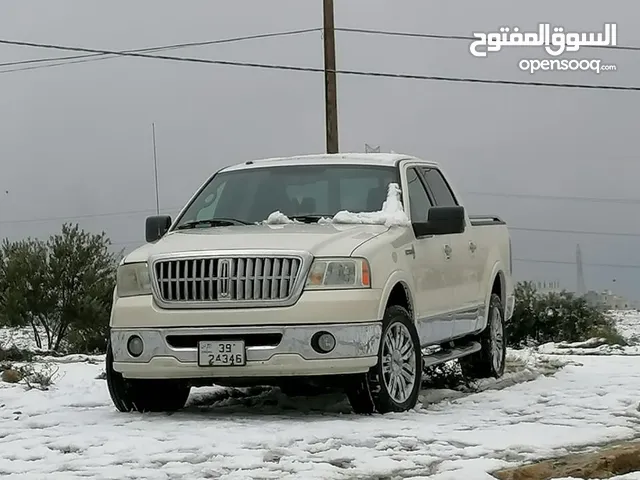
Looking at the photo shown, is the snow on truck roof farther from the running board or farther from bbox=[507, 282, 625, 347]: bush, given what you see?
bbox=[507, 282, 625, 347]: bush

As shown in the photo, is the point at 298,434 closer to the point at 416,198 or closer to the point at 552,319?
the point at 416,198

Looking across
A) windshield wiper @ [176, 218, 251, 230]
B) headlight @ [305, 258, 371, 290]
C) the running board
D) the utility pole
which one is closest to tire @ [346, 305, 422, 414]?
headlight @ [305, 258, 371, 290]

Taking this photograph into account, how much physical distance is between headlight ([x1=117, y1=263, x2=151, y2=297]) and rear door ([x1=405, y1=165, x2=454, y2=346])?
1.93m

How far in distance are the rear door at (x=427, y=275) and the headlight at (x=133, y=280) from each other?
193 cm

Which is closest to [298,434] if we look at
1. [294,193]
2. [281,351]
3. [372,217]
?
[281,351]

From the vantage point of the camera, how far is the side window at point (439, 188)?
9.73m

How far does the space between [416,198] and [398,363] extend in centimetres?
178

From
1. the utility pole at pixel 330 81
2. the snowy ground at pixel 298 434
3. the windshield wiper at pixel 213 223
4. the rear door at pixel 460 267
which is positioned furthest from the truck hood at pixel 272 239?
the utility pole at pixel 330 81

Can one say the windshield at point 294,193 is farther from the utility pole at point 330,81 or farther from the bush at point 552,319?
the bush at point 552,319

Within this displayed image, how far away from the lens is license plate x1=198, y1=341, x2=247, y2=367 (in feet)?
24.0

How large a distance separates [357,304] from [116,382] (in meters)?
1.85

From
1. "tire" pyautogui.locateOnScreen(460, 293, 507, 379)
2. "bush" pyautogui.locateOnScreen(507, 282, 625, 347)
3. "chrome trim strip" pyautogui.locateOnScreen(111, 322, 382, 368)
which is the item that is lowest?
"bush" pyautogui.locateOnScreen(507, 282, 625, 347)

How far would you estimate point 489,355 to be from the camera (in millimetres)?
10422

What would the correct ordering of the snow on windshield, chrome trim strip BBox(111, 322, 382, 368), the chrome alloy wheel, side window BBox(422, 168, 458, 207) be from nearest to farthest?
1. chrome trim strip BBox(111, 322, 382, 368)
2. the chrome alloy wheel
3. the snow on windshield
4. side window BBox(422, 168, 458, 207)
